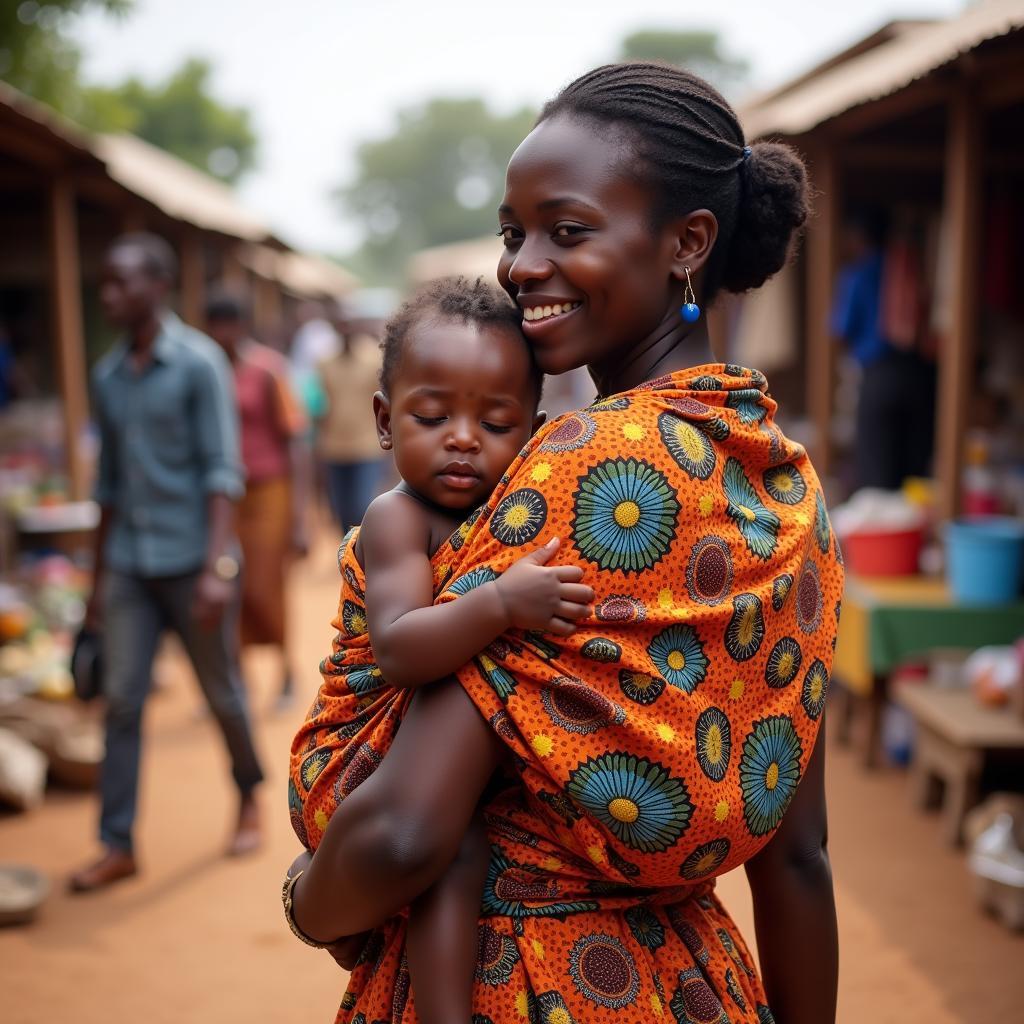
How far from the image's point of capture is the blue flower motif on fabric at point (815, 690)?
1457mm

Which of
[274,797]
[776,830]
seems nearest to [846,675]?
[274,797]

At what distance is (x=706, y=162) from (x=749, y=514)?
17.9 inches

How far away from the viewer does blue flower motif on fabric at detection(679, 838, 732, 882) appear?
1340 mm

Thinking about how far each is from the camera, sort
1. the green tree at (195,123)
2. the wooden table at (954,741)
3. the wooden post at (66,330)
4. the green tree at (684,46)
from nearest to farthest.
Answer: the wooden table at (954,741) → the wooden post at (66,330) → the green tree at (195,123) → the green tree at (684,46)

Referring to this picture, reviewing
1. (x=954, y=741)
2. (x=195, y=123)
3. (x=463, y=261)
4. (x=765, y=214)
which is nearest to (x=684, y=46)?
(x=195, y=123)

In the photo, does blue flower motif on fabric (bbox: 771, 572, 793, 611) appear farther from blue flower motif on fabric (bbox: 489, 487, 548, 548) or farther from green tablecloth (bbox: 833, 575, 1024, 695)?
green tablecloth (bbox: 833, 575, 1024, 695)

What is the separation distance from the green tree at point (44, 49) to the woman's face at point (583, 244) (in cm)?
1149

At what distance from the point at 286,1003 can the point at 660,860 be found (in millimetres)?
2706

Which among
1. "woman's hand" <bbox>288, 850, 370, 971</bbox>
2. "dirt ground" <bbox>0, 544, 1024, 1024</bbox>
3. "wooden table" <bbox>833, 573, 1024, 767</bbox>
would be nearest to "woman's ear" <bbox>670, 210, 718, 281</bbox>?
"woman's hand" <bbox>288, 850, 370, 971</bbox>

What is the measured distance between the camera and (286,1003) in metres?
3.64

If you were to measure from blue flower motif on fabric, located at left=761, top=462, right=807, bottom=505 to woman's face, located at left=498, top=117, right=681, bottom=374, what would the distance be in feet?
0.78

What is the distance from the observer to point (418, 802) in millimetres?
1267

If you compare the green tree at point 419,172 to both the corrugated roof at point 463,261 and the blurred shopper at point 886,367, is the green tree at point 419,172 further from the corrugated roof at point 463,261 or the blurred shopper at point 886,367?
the blurred shopper at point 886,367

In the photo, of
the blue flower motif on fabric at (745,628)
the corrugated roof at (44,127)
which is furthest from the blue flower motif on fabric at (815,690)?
the corrugated roof at (44,127)
